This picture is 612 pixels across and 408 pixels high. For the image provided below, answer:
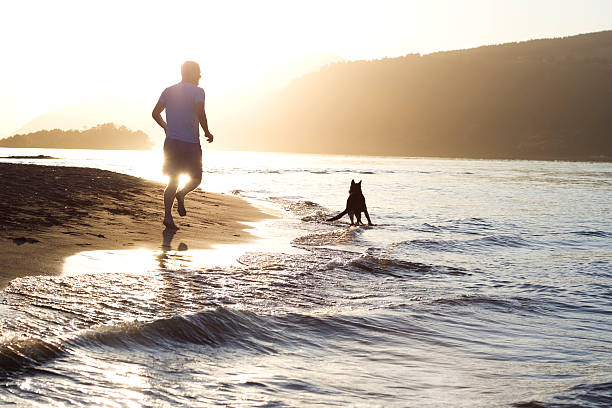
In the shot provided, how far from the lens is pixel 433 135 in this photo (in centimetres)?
16600

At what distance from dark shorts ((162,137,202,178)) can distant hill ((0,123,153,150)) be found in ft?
446

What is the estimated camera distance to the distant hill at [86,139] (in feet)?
433

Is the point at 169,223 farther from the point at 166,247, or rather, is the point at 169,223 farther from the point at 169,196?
the point at 166,247

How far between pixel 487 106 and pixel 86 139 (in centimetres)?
10925

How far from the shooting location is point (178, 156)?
27.8ft

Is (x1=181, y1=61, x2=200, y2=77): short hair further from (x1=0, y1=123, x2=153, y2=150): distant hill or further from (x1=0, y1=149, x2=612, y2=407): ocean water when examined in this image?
(x1=0, y1=123, x2=153, y2=150): distant hill

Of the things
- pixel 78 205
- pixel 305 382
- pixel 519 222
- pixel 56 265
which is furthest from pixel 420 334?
pixel 519 222

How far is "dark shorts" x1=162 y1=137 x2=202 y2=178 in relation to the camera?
8.44m

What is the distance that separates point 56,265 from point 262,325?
229 cm

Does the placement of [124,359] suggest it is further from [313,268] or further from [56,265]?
[313,268]

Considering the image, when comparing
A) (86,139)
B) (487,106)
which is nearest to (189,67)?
(86,139)

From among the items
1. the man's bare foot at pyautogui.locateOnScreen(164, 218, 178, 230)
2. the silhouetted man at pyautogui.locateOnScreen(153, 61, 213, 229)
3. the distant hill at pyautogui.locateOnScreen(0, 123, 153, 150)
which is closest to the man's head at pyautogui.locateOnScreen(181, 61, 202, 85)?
the silhouetted man at pyautogui.locateOnScreen(153, 61, 213, 229)

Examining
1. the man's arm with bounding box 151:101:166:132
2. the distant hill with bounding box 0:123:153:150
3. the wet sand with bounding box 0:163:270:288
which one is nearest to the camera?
the wet sand with bounding box 0:163:270:288

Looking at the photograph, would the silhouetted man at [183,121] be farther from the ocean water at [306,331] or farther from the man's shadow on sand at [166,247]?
the ocean water at [306,331]
